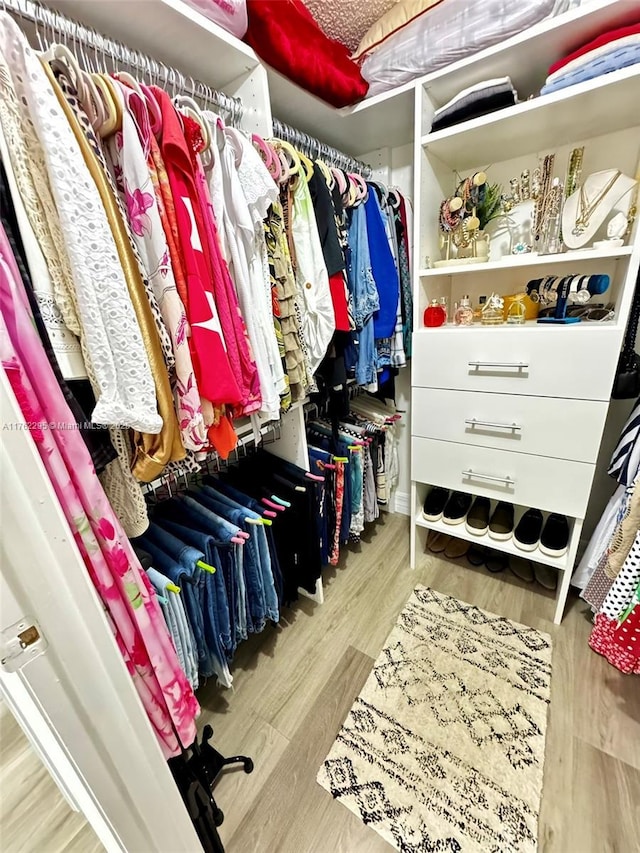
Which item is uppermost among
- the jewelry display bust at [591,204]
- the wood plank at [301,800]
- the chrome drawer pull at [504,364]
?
the jewelry display bust at [591,204]

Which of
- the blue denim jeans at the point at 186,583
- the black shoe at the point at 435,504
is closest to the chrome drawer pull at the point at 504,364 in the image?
the black shoe at the point at 435,504

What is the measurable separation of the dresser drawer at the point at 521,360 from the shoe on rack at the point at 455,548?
84 cm

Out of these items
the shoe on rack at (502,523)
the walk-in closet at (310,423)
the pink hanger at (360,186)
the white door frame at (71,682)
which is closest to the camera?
the white door frame at (71,682)

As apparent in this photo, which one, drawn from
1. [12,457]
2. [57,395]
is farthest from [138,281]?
[12,457]

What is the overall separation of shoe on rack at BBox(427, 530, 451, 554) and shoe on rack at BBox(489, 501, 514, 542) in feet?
0.91

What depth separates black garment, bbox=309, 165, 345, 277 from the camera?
1.03 meters

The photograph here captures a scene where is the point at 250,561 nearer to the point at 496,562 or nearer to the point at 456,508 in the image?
the point at 456,508

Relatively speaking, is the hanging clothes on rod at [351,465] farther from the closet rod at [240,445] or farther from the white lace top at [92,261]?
the white lace top at [92,261]

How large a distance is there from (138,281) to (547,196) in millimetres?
1313

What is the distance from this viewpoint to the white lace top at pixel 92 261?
483 millimetres

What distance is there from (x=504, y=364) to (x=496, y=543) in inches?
28.8

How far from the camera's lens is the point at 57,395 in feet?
1.69

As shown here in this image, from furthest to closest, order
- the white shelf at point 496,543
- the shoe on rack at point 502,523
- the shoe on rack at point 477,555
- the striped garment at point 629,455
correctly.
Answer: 1. the shoe on rack at point 477,555
2. the shoe on rack at point 502,523
3. the white shelf at point 496,543
4. the striped garment at point 629,455

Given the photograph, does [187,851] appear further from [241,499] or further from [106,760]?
[241,499]
